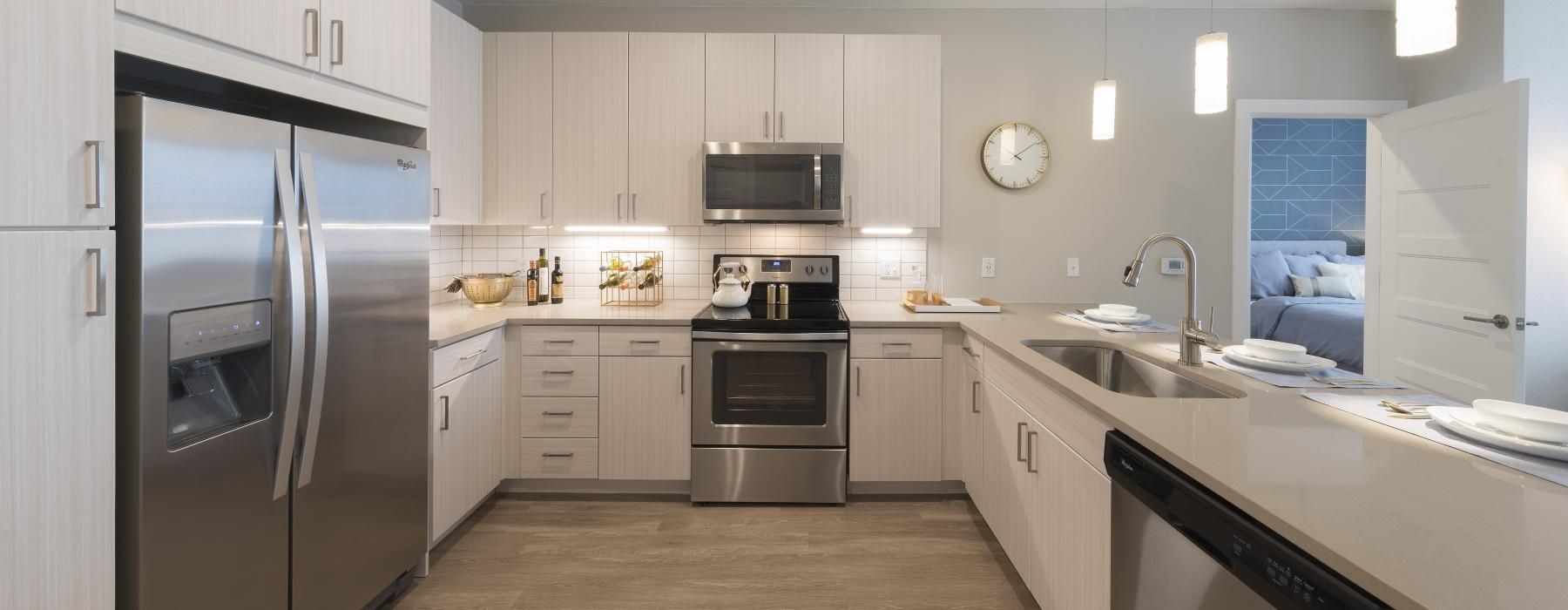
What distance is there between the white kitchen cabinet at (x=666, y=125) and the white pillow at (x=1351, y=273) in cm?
594

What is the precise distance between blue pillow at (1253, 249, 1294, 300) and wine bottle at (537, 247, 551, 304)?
6.04m

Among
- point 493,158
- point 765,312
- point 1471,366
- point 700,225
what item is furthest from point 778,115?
point 1471,366

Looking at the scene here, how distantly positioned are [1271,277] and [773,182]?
5365mm

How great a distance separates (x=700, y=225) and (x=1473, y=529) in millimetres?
3112

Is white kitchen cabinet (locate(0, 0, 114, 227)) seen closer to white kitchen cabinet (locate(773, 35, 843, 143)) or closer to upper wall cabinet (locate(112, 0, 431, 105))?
upper wall cabinet (locate(112, 0, 431, 105))

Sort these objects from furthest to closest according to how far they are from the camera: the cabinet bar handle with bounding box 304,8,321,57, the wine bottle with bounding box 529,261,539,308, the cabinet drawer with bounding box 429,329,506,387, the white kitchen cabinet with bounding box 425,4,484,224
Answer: the wine bottle with bounding box 529,261,539,308, the white kitchen cabinet with bounding box 425,4,484,224, the cabinet drawer with bounding box 429,329,506,387, the cabinet bar handle with bounding box 304,8,321,57

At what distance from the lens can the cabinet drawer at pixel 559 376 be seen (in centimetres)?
311

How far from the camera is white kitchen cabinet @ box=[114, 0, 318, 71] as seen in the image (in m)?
1.40

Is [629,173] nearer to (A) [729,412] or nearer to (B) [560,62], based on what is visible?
(B) [560,62]

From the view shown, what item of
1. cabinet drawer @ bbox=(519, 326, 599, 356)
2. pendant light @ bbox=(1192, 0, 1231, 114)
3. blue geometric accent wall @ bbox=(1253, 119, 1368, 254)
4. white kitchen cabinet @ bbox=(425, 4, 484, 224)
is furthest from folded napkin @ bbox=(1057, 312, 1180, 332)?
blue geometric accent wall @ bbox=(1253, 119, 1368, 254)

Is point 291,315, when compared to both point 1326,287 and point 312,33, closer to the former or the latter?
point 312,33

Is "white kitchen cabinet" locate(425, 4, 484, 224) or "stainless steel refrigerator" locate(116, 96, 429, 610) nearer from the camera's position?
"stainless steel refrigerator" locate(116, 96, 429, 610)

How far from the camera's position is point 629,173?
11.2 ft

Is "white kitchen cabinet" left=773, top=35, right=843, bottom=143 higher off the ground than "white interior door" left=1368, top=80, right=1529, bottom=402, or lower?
higher
